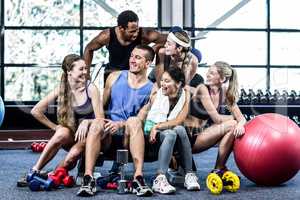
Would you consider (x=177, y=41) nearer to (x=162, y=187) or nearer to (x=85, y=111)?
(x=85, y=111)

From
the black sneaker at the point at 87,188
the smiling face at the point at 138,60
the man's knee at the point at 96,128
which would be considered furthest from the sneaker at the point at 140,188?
the smiling face at the point at 138,60

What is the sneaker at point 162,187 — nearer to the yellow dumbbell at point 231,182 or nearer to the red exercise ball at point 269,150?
the yellow dumbbell at point 231,182

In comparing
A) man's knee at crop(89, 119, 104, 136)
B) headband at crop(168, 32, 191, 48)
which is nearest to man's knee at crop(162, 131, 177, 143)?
man's knee at crop(89, 119, 104, 136)

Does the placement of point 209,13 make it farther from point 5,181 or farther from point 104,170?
point 5,181

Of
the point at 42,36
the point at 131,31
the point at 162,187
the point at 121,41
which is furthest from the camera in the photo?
the point at 42,36

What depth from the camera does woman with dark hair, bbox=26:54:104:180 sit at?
326 centimetres

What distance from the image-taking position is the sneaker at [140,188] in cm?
296

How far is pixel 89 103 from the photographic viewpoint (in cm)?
337

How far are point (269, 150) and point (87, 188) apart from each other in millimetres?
1084

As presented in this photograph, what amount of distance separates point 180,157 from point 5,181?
1182mm

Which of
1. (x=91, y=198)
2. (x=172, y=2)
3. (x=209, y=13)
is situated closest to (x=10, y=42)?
(x=172, y=2)

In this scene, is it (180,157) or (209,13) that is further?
(209,13)

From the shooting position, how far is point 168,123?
10.7 feet

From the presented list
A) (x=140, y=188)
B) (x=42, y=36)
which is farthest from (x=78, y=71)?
(x=42, y=36)
